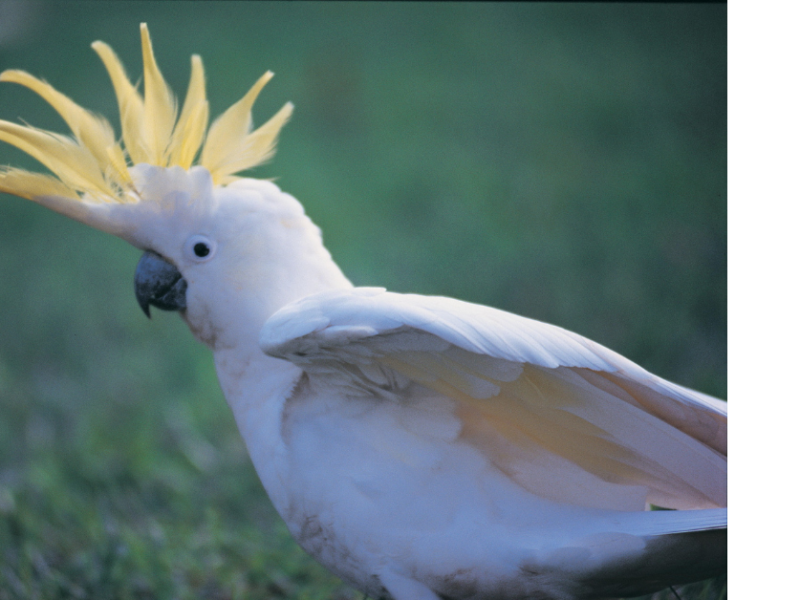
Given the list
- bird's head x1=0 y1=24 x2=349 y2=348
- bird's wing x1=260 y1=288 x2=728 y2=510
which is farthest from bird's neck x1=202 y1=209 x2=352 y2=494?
bird's wing x1=260 y1=288 x2=728 y2=510

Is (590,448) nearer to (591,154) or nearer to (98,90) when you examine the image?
(591,154)

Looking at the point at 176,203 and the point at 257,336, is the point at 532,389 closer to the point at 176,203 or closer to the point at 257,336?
the point at 257,336

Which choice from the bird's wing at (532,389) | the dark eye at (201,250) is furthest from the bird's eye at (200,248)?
the bird's wing at (532,389)

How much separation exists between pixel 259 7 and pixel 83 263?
9.27 ft

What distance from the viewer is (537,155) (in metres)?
4.80

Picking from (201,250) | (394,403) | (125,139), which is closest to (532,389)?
(394,403)

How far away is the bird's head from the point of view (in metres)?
1.51

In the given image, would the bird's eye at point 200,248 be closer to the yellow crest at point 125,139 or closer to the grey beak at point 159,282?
the grey beak at point 159,282

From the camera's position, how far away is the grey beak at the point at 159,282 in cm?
156

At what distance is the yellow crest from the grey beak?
16 cm

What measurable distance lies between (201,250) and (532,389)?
823mm

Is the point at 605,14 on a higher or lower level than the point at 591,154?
higher

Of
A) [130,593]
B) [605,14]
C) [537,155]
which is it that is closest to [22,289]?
[130,593]

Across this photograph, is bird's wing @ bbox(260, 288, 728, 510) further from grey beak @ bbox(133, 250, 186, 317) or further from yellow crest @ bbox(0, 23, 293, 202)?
yellow crest @ bbox(0, 23, 293, 202)
